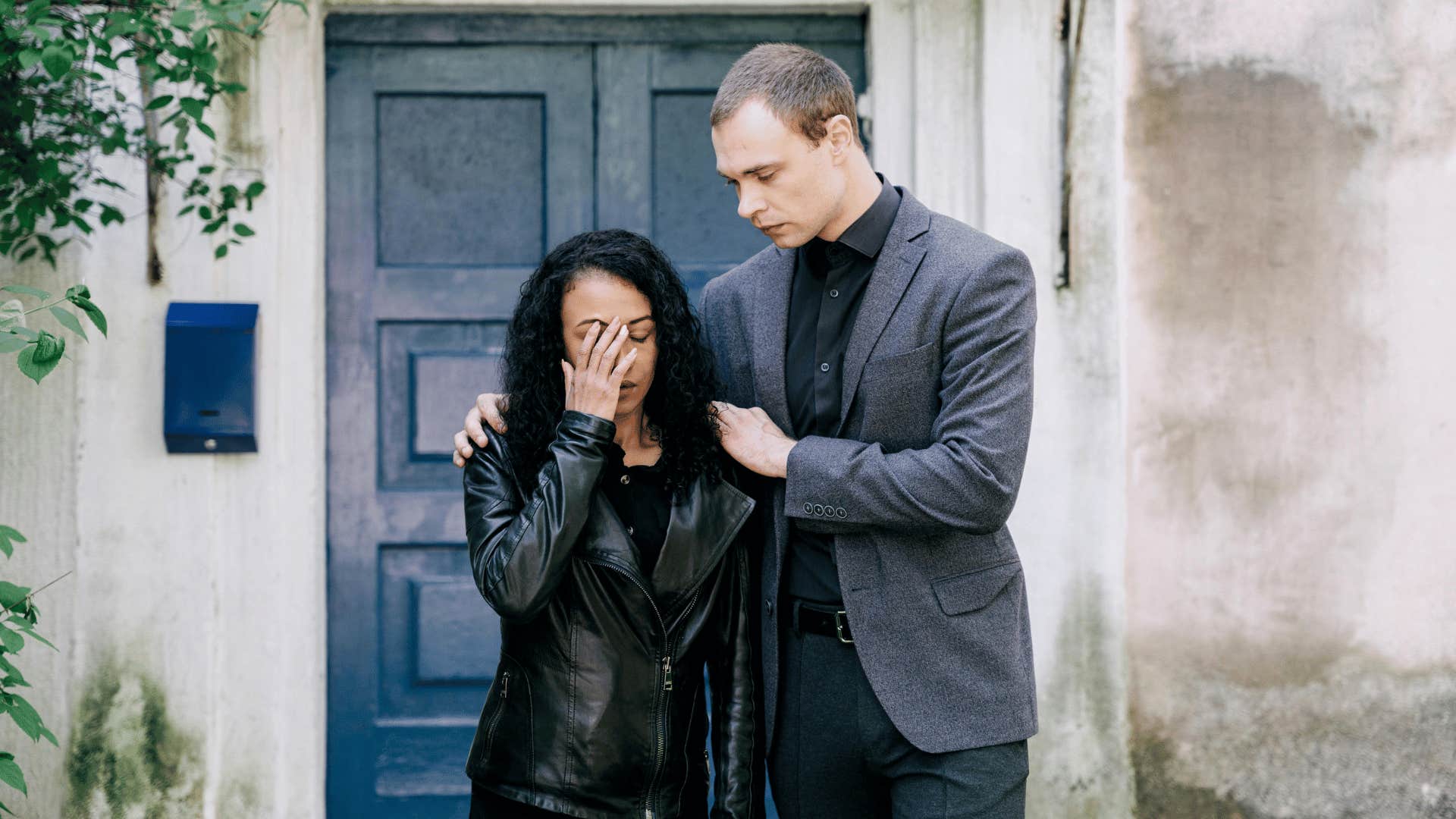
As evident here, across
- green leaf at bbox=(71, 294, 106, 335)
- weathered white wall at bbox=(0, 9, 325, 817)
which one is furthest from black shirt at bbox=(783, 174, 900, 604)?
weathered white wall at bbox=(0, 9, 325, 817)

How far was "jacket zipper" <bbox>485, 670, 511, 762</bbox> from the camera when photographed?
6.83ft

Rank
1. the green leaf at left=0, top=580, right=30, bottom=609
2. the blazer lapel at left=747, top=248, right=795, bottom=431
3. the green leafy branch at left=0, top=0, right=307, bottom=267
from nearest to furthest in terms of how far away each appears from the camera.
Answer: the blazer lapel at left=747, top=248, right=795, bottom=431
the green leaf at left=0, top=580, right=30, bottom=609
the green leafy branch at left=0, top=0, right=307, bottom=267

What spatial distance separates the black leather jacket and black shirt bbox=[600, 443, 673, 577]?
5 centimetres

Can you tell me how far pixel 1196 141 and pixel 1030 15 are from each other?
618mm

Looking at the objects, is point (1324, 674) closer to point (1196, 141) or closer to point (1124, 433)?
point (1124, 433)

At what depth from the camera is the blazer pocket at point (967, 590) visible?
2051 mm

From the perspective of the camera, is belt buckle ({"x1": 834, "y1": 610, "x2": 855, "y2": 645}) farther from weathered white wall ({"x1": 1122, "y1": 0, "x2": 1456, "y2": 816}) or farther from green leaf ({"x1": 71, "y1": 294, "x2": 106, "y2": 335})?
weathered white wall ({"x1": 1122, "y1": 0, "x2": 1456, "y2": 816})

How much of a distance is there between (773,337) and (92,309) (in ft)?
3.97

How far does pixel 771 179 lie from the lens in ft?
6.71

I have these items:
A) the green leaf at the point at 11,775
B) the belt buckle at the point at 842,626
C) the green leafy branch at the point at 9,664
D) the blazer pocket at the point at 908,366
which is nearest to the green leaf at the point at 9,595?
the green leafy branch at the point at 9,664

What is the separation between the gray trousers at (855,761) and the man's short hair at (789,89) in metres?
0.87

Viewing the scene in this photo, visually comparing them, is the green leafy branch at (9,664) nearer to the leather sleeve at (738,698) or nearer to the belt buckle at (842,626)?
the leather sleeve at (738,698)

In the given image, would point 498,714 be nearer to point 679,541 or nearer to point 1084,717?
point 679,541

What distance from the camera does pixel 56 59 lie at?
2.62 meters
